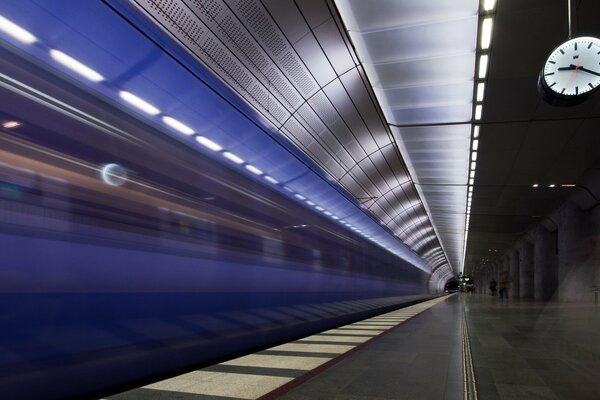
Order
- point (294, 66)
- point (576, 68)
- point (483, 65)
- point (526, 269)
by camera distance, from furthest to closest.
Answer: point (526, 269), point (483, 65), point (294, 66), point (576, 68)

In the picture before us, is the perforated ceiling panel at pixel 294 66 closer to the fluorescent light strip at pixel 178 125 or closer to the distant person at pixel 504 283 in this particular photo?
the fluorescent light strip at pixel 178 125

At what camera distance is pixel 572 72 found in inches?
261

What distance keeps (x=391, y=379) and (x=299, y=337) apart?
3583 millimetres

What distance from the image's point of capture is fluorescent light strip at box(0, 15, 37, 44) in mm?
2992

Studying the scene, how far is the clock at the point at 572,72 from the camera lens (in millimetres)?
6500

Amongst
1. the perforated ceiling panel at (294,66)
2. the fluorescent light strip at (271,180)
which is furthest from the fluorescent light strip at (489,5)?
the fluorescent light strip at (271,180)

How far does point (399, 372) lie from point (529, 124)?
32.5ft

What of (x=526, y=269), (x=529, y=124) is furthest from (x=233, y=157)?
(x=526, y=269)

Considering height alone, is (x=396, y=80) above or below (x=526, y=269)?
above

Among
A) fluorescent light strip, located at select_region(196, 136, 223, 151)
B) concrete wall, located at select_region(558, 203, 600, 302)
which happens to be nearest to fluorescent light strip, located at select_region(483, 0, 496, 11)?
fluorescent light strip, located at select_region(196, 136, 223, 151)

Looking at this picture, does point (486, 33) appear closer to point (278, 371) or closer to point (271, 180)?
point (271, 180)

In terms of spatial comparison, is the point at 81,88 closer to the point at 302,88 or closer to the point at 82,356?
the point at 82,356

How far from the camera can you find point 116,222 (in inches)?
146

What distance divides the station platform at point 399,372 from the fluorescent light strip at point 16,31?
9.83 feet
